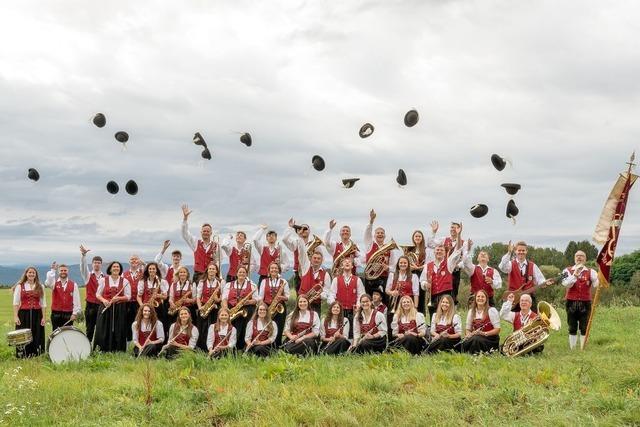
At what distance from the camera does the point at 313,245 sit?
1439 centimetres

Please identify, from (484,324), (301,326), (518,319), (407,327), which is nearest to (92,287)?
(301,326)

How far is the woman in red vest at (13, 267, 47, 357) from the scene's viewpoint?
14070 mm

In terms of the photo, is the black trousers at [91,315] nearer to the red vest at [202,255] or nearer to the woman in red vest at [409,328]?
the red vest at [202,255]

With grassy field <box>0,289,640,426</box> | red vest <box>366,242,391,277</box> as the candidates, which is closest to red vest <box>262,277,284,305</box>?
grassy field <box>0,289,640,426</box>

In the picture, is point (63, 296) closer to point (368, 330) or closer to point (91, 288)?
point (91, 288)

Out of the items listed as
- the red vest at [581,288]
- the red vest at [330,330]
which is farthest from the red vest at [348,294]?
the red vest at [581,288]

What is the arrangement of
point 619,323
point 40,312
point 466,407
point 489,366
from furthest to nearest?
point 619,323, point 40,312, point 489,366, point 466,407

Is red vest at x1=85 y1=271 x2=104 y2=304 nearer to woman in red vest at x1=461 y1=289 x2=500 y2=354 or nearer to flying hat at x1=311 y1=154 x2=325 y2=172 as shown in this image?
flying hat at x1=311 y1=154 x2=325 y2=172

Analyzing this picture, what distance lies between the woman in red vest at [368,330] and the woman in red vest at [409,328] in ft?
0.69

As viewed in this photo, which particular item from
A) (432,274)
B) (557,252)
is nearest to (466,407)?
(432,274)

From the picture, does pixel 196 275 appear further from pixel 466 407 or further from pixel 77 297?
pixel 466 407

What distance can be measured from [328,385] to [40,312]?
698cm

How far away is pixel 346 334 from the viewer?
42.6ft

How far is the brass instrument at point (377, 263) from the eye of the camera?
14.1 meters
